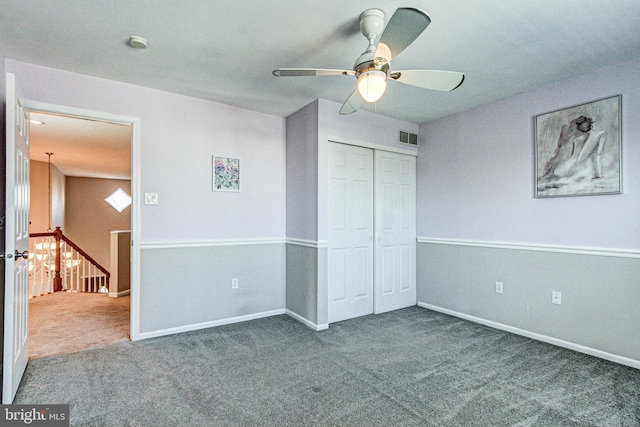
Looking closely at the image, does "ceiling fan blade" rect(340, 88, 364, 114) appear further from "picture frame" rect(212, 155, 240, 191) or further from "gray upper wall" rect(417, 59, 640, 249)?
"gray upper wall" rect(417, 59, 640, 249)

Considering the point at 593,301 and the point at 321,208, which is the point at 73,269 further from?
the point at 593,301

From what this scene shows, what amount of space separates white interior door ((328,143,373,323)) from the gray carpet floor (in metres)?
0.56

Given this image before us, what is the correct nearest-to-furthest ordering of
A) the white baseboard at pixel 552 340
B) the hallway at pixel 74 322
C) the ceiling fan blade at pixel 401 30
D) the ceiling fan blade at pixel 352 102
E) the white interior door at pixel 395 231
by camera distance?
the ceiling fan blade at pixel 401 30 → the ceiling fan blade at pixel 352 102 → the white baseboard at pixel 552 340 → the hallway at pixel 74 322 → the white interior door at pixel 395 231

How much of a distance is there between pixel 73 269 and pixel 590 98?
718cm

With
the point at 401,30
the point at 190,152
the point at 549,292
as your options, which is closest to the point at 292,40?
the point at 401,30

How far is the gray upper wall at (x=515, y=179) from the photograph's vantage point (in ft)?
8.50

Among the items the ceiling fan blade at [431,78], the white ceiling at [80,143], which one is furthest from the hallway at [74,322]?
the ceiling fan blade at [431,78]

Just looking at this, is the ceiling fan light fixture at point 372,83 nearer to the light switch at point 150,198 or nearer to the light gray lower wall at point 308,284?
the light gray lower wall at point 308,284

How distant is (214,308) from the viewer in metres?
3.46

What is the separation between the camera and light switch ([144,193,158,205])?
3105 mm

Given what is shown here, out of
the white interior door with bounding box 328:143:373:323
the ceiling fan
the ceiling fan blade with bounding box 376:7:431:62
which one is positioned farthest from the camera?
the white interior door with bounding box 328:143:373:323

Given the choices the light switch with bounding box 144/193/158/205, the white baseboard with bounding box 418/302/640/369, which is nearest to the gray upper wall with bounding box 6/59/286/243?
the light switch with bounding box 144/193/158/205

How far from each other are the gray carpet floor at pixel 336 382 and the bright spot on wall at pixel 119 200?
24.1 ft

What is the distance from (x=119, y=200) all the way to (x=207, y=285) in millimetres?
7267
